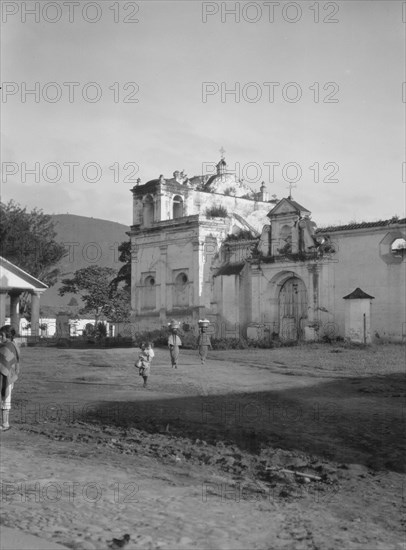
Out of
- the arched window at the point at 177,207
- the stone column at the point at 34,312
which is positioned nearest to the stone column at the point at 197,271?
the arched window at the point at 177,207

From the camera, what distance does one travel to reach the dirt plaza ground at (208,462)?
6770 millimetres

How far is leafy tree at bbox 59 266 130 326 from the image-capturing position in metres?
52.9

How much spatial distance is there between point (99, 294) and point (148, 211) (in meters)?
16.6

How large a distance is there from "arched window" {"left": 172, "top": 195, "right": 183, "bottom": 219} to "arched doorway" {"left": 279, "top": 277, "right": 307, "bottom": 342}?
7409 millimetres

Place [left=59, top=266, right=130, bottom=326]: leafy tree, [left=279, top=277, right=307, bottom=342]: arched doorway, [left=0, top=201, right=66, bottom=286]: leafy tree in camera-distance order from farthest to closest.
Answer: [left=59, top=266, right=130, bottom=326]: leafy tree → [left=0, top=201, right=66, bottom=286]: leafy tree → [left=279, top=277, right=307, bottom=342]: arched doorway

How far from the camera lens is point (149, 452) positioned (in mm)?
10164

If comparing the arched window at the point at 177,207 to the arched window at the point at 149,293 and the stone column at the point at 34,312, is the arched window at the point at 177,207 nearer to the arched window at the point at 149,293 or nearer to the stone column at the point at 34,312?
the arched window at the point at 149,293

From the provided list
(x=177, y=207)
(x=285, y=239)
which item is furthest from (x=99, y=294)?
(x=285, y=239)

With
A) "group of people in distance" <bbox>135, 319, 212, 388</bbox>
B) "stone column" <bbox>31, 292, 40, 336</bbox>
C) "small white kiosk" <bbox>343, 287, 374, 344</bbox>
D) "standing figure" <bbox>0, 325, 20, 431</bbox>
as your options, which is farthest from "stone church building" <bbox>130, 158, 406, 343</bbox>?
"standing figure" <bbox>0, 325, 20, 431</bbox>

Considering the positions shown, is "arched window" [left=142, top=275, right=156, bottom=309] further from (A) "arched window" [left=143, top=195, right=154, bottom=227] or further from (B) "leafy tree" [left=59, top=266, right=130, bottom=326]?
(B) "leafy tree" [left=59, top=266, right=130, bottom=326]

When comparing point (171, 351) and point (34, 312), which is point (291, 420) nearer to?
point (171, 351)

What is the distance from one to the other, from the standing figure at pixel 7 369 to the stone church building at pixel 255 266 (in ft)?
58.7

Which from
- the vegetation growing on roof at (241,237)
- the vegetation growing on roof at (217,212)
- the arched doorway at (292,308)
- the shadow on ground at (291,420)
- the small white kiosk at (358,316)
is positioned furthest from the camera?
the vegetation growing on roof at (217,212)

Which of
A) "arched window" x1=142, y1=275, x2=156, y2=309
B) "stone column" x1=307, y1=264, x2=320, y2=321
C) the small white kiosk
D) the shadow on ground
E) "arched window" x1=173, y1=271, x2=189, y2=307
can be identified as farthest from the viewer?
"arched window" x1=142, y1=275, x2=156, y2=309
